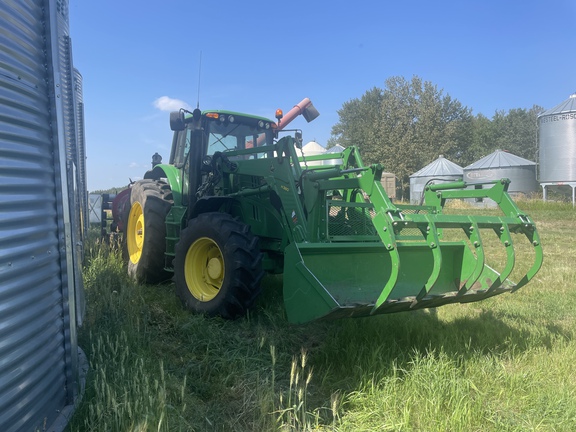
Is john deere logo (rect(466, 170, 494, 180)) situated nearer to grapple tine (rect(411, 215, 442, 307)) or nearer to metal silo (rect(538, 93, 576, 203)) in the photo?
metal silo (rect(538, 93, 576, 203))

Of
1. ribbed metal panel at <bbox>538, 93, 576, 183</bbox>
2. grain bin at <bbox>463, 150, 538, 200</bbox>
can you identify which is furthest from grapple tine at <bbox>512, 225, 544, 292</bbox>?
grain bin at <bbox>463, 150, 538, 200</bbox>

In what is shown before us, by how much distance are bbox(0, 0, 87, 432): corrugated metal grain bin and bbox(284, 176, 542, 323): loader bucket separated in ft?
5.30

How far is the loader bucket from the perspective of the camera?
3.29 m

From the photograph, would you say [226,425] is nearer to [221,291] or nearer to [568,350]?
[221,291]

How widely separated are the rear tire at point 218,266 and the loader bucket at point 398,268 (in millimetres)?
615

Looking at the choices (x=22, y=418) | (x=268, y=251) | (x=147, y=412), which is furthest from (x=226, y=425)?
(x=268, y=251)

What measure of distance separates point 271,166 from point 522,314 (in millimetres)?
3047

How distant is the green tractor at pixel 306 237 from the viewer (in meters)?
3.50

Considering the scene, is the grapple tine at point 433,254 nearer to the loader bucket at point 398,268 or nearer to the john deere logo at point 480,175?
the loader bucket at point 398,268

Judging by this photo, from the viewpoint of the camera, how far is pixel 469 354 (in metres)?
3.70

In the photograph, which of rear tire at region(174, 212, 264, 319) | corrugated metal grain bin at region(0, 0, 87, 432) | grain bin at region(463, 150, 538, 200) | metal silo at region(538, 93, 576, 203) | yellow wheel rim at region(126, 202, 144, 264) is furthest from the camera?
grain bin at region(463, 150, 538, 200)

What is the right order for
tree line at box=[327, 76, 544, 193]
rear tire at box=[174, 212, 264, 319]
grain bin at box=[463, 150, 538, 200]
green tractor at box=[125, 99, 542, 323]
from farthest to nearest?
tree line at box=[327, 76, 544, 193] < grain bin at box=[463, 150, 538, 200] < rear tire at box=[174, 212, 264, 319] < green tractor at box=[125, 99, 542, 323]

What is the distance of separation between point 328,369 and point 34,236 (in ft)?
7.15

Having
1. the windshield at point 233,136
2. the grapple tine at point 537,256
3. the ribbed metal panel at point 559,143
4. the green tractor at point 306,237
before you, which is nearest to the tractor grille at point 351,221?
the green tractor at point 306,237
